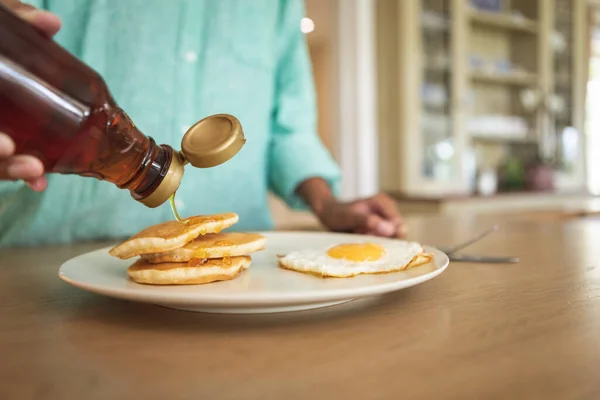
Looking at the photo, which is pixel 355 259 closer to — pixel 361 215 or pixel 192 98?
pixel 361 215

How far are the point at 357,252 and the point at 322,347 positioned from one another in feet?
0.92

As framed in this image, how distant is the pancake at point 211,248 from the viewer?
1.82 ft

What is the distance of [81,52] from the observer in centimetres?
123

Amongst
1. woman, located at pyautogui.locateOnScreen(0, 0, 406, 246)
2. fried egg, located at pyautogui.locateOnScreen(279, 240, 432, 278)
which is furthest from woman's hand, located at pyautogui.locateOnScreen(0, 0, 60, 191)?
woman, located at pyautogui.locateOnScreen(0, 0, 406, 246)

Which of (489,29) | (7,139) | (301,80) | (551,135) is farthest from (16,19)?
(551,135)

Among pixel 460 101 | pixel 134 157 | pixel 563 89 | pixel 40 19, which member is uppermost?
pixel 563 89

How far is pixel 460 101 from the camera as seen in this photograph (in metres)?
3.87

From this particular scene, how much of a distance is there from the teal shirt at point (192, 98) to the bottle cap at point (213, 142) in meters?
0.70

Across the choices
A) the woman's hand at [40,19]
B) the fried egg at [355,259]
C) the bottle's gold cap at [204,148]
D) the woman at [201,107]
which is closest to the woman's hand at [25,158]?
the woman's hand at [40,19]

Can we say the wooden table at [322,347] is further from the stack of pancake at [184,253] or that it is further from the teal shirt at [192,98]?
the teal shirt at [192,98]

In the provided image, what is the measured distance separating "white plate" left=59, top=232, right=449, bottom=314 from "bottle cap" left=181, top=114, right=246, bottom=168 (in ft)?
0.43

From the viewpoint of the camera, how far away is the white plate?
448 mm

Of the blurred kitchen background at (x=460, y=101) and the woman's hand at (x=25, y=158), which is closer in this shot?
the woman's hand at (x=25, y=158)

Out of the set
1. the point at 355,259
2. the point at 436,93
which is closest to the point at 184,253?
the point at 355,259
